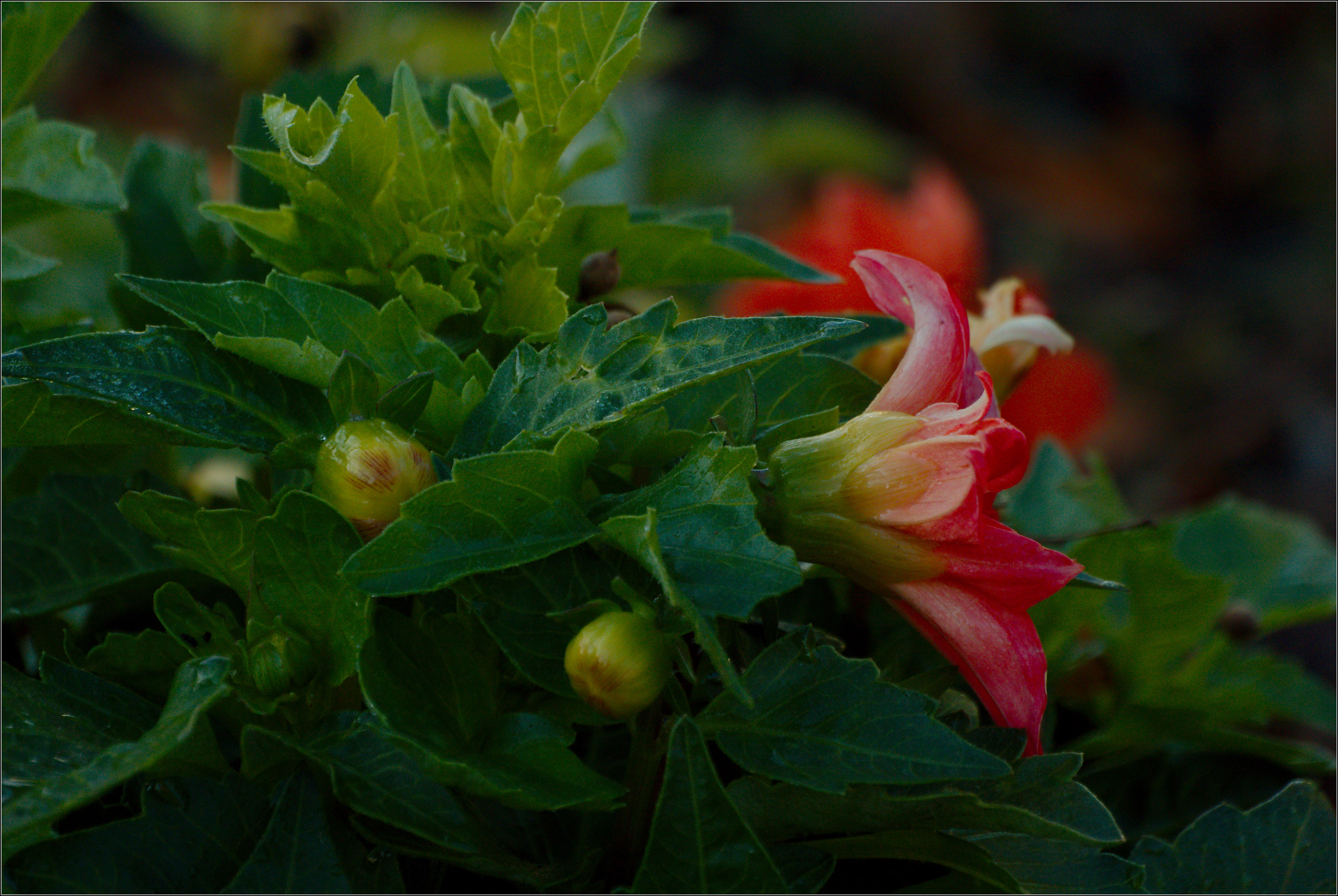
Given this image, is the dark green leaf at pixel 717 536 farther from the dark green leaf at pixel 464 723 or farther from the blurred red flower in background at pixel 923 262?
the blurred red flower in background at pixel 923 262

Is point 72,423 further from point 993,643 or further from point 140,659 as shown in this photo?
point 993,643

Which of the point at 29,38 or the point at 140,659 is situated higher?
the point at 29,38

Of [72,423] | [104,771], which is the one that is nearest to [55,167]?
[72,423]

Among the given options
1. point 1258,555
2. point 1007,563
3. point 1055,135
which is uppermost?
point 1007,563

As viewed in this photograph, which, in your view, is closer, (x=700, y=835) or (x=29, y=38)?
(x=700, y=835)

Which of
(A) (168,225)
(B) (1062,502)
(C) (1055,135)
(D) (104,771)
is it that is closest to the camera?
(D) (104,771)

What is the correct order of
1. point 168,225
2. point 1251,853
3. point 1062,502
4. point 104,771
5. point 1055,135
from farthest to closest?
point 1055,135 < point 1062,502 < point 168,225 < point 1251,853 < point 104,771

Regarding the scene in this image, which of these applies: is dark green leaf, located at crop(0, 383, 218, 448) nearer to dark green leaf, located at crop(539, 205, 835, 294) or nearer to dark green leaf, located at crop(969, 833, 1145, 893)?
dark green leaf, located at crop(539, 205, 835, 294)

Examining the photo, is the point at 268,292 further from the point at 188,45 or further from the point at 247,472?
the point at 188,45
